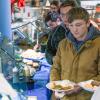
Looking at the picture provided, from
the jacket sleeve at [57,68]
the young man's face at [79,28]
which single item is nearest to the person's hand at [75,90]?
the jacket sleeve at [57,68]

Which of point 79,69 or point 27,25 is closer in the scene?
point 79,69

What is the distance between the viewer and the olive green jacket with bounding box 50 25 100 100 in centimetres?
233

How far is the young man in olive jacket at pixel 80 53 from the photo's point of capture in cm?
230

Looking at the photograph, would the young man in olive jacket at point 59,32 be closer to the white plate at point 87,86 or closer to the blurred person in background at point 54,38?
the blurred person in background at point 54,38

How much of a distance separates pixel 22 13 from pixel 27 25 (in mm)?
935

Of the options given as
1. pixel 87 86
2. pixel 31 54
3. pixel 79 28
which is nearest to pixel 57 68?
pixel 87 86

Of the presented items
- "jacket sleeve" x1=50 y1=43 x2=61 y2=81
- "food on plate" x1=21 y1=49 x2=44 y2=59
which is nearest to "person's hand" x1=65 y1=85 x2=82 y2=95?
"jacket sleeve" x1=50 y1=43 x2=61 y2=81

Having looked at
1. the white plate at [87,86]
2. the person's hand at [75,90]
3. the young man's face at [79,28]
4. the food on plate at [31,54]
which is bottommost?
the food on plate at [31,54]

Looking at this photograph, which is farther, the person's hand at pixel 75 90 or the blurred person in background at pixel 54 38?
the blurred person in background at pixel 54 38

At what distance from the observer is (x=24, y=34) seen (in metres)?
5.62

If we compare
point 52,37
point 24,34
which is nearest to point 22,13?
point 24,34

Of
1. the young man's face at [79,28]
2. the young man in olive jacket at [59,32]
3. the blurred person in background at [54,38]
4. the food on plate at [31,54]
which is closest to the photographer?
the young man's face at [79,28]

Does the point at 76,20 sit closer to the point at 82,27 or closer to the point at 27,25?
the point at 82,27

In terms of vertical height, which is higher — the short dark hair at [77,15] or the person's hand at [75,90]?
the short dark hair at [77,15]
